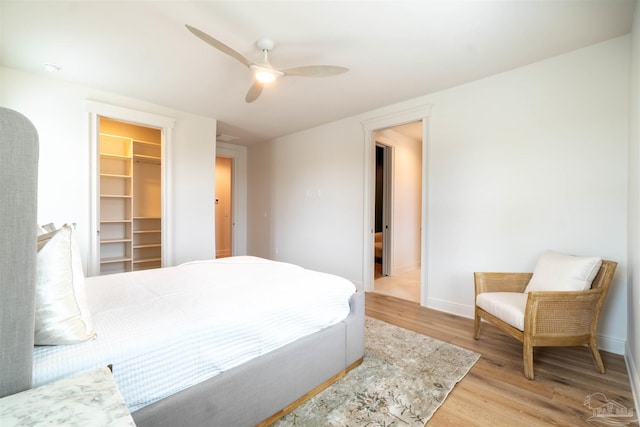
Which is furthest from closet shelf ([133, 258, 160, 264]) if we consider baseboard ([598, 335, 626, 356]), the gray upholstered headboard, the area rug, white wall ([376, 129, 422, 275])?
baseboard ([598, 335, 626, 356])

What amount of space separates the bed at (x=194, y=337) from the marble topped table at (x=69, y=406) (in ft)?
0.40

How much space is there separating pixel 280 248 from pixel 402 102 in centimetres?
326

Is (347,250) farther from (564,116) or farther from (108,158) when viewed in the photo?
(108,158)

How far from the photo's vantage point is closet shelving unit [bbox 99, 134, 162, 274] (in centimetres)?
412

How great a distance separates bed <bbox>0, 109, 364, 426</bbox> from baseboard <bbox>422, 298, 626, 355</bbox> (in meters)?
1.59

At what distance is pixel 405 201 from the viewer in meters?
5.28

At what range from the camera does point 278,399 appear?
1.51 metres

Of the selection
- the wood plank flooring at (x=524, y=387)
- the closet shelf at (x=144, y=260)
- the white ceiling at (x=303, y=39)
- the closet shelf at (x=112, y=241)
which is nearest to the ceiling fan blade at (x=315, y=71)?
the white ceiling at (x=303, y=39)

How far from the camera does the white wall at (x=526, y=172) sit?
2.25 meters

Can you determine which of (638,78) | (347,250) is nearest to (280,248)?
(347,250)

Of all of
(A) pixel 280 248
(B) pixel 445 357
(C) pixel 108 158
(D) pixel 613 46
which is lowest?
(B) pixel 445 357

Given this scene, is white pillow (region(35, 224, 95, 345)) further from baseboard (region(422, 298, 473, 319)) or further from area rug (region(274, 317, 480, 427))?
baseboard (region(422, 298, 473, 319))

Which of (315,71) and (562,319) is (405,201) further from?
(315,71)

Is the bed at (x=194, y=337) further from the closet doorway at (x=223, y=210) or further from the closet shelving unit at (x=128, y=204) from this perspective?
the closet doorway at (x=223, y=210)
